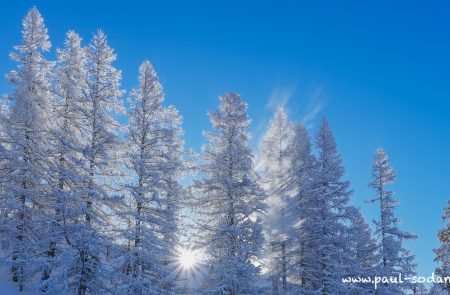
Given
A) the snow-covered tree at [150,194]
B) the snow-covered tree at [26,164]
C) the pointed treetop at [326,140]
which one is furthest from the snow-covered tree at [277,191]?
the snow-covered tree at [26,164]

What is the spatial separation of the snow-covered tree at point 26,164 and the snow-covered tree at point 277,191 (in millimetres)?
13810

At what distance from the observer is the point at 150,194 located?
2355 cm

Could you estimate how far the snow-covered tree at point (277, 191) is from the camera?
30.1 meters

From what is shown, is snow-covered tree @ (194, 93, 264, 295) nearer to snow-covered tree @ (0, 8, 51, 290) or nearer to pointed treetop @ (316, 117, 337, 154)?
pointed treetop @ (316, 117, 337, 154)

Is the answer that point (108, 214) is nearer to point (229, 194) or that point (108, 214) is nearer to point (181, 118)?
point (229, 194)

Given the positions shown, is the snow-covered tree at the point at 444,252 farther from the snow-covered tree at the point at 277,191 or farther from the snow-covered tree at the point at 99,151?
the snow-covered tree at the point at 99,151

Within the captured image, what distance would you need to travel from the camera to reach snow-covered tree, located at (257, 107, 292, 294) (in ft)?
98.9

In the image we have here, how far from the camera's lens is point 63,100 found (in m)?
26.5

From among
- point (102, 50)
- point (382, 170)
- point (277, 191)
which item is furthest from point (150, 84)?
point (382, 170)

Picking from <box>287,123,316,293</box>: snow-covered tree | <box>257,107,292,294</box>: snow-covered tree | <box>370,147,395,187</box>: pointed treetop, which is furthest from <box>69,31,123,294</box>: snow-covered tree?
<box>370,147,395,187</box>: pointed treetop

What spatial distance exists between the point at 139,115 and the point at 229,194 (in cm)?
722

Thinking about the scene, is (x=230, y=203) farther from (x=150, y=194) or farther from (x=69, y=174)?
(x=69, y=174)

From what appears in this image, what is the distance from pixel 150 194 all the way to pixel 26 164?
7.52 meters

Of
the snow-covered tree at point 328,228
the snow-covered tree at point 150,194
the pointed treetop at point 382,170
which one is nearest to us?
the snow-covered tree at point 150,194
